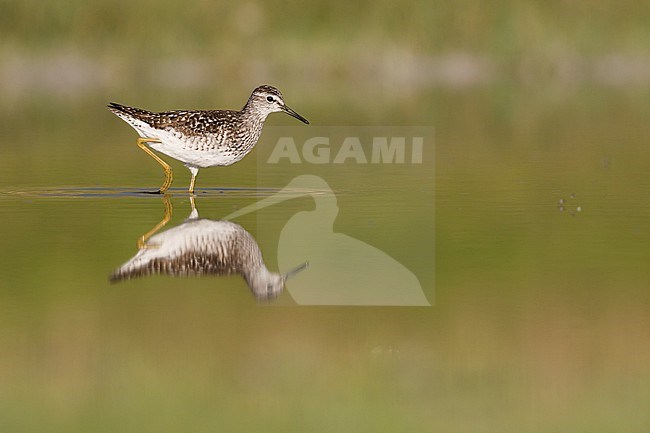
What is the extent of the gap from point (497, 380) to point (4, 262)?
5.77 meters

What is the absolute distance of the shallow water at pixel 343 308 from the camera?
28.6ft

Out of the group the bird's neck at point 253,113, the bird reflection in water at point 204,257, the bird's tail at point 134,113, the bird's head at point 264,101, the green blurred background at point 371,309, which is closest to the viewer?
the green blurred background at point 371,309

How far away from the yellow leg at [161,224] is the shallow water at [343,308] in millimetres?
92

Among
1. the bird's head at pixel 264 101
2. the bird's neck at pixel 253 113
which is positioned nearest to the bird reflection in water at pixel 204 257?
the bird's neck at pixel 253 113

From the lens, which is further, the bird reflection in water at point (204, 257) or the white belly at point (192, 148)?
the white belly at point (192, 148)

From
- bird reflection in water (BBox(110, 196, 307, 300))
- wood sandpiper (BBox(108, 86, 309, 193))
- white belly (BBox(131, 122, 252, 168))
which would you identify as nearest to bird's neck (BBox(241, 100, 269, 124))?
wood sandpiper (BBox(108, 86, 309, 193))

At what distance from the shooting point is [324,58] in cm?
4866

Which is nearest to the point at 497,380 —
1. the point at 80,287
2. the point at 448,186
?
the point at 80,287

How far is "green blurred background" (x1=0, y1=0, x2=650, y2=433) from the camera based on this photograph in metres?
8.73

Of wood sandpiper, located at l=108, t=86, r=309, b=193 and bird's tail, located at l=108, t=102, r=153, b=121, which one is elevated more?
bird's tail, located at l=108, t=102, r=153, b=121

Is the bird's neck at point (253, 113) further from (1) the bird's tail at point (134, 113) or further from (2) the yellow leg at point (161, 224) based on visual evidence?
(2) the yellow leg at point (161, 224)

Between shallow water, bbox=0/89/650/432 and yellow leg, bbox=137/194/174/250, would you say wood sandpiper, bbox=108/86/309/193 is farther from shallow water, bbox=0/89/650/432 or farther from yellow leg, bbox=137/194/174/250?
yellow leg, bbox=137/194/174/250

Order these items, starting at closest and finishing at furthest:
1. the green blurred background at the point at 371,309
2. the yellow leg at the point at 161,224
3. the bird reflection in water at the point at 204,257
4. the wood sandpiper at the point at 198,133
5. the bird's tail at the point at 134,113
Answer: the green blurred background at the point at 371,309, the bird reflection in water at the point at 204,257, the yellow leg at the point at 161,224, the wood sandpiper at the point at 198,133, the bird's tail at the point at 134,113

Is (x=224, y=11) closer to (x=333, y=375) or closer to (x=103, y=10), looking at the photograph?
(x=103, y=10)
